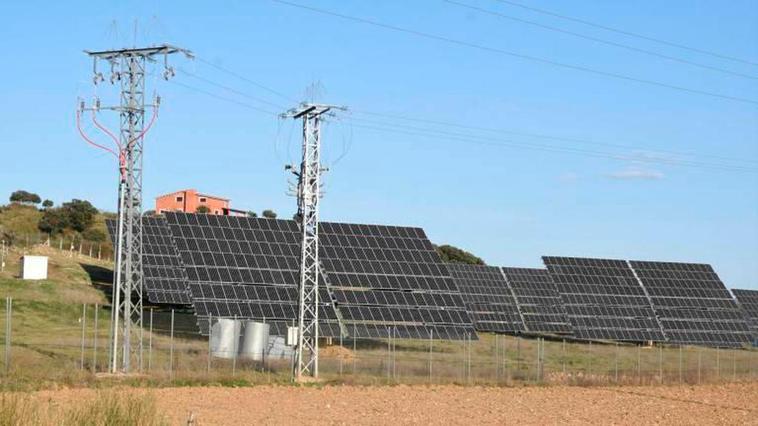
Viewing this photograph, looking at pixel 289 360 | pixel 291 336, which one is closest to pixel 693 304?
pixel 289 360

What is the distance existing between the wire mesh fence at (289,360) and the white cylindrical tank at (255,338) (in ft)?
0.80

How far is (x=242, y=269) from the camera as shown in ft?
152

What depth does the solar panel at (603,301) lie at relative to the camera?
57.6m

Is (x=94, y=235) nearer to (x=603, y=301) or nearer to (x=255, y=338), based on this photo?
(x=603, y=301)

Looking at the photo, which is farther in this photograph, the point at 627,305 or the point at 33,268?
the point at 33,268

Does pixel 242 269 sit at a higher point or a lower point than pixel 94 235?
lower

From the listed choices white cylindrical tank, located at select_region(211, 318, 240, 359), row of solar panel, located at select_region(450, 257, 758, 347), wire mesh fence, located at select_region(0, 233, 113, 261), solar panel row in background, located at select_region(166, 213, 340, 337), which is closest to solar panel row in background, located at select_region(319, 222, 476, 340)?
solar panel row in background, located at select_region(166, 213, 340, 337)

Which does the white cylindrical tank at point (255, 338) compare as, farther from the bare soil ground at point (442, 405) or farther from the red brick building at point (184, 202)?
the red brick building at point (184, 202)

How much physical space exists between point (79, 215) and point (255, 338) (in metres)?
76.7

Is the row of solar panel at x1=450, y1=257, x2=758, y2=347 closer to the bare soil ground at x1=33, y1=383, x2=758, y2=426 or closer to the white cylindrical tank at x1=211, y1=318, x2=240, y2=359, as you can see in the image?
the bare soil ground at x1=33, y1=383, x2=758, y2=426

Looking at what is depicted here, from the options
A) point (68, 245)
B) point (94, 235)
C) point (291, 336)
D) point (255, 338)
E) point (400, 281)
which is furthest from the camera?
point (94, 235)

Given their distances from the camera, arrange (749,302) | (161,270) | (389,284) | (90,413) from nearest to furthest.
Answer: (90,413) → (389,284) → (161,270) → (749,302)

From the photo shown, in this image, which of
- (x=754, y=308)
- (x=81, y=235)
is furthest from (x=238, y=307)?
(x=81, y=235)

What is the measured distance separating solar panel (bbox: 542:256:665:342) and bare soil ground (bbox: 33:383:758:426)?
63.8ft
